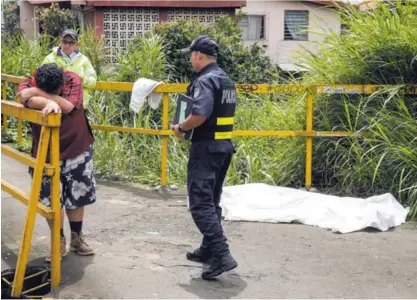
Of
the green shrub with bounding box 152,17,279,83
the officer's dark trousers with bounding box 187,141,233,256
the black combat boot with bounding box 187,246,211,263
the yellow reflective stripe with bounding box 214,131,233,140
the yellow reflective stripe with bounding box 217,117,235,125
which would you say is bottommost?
the black combat boot with bounding box 187,246,211,263

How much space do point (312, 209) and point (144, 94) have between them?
7.32 ft

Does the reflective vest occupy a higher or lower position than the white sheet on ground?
higher

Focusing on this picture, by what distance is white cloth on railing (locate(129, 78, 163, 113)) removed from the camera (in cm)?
712

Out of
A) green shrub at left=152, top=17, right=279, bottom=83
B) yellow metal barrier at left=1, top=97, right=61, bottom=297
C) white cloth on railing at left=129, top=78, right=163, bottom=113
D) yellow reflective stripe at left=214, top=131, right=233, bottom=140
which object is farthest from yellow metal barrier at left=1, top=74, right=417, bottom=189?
green shrub at left=152, top=17, right=279, bottom=83

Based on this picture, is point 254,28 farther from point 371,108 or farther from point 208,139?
point 208,139

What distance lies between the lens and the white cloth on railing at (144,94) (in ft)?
23.4

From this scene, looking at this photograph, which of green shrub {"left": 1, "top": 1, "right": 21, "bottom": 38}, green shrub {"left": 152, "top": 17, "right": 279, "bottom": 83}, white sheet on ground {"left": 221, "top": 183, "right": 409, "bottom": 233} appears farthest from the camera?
green shrub {"left": 1, "top": 1, "right": 21, "bottom": 38}

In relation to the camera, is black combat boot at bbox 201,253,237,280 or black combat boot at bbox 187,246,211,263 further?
black combat boot at bbox 187,246,211,263

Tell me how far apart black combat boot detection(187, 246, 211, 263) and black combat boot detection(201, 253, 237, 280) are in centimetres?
32

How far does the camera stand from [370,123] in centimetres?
687

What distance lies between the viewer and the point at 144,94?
7133mm

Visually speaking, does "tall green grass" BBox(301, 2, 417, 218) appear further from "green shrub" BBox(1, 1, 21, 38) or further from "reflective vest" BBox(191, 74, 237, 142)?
"green shrub" BBox(1, 1, 21, 38)

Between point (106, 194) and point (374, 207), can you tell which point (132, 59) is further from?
point (374, 207)

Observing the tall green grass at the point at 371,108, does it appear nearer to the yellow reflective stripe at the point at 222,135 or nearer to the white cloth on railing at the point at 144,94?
the white cloth on railing at the point at 144,94
